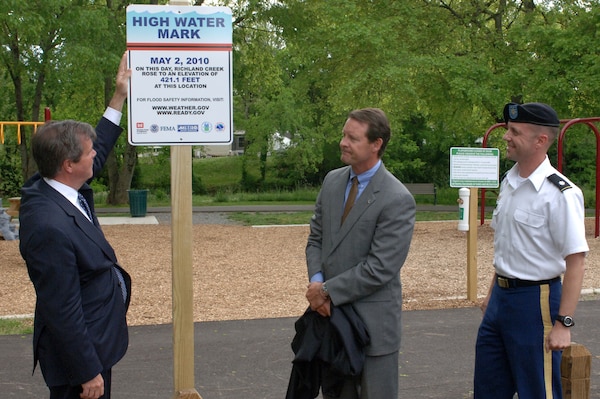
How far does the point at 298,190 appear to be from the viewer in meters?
36.1

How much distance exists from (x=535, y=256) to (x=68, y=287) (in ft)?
7.34

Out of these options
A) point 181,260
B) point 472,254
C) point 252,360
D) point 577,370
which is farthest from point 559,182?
point 472,254

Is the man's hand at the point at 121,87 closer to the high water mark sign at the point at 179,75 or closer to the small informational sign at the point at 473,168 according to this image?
the high water mark sign at the point at 179,75

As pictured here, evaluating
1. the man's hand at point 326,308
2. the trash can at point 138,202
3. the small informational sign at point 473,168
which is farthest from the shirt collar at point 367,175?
the trash can at point 138,202

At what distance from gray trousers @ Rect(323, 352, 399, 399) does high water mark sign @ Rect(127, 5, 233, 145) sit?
137 cm

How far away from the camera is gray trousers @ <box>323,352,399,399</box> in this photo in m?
3.78

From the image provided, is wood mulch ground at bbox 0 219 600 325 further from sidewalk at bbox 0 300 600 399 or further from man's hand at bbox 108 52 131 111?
man's hand at bbox 108 52 131 111

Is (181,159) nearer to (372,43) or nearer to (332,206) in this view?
(332,206)

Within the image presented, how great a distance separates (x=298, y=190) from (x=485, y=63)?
64.4 ft

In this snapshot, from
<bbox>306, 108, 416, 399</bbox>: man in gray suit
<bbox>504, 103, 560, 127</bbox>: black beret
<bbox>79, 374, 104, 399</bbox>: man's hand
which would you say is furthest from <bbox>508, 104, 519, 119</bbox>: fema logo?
<bbox>79, 374, 104, 399</bbox>: man's hand

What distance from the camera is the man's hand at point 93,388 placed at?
3.11m

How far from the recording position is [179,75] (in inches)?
155

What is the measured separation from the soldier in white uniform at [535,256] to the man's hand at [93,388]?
2.01 meters

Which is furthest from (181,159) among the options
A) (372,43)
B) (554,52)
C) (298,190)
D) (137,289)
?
(298,190)
